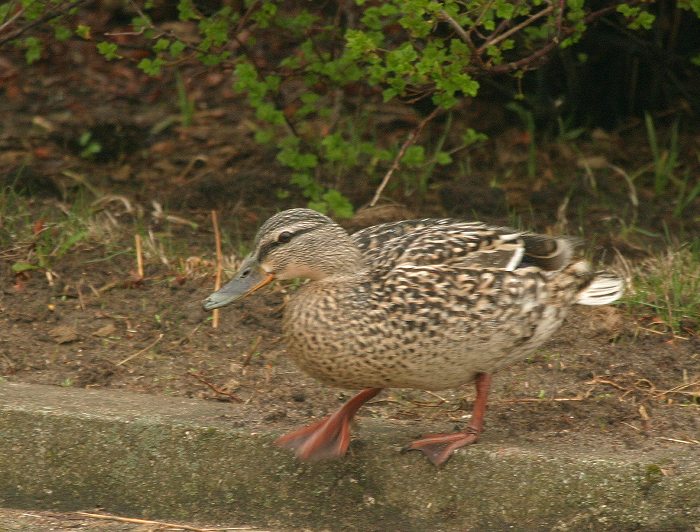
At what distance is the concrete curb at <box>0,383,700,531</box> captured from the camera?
147 inches

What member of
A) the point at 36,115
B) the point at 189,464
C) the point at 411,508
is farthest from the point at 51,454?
the point at 36,115

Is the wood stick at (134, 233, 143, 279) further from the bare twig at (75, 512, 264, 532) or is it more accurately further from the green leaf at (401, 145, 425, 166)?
the bare twig at (75, 512, 264, 532)

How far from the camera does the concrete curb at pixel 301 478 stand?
3.72 m

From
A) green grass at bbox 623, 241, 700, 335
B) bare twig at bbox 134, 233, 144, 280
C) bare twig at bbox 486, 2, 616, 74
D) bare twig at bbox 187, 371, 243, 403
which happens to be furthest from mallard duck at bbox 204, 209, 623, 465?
bare twig at bbox 134, 233, 144, 280

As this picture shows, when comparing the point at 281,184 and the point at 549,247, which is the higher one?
the point at 549,247

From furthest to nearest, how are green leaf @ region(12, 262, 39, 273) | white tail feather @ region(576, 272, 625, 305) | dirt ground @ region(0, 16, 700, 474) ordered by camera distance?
green leaf @ region(12, 262, 39, 273), dirt ground @ region(0, 16, 700, 474), white tail feather @ region(576, 272, 625, 305)

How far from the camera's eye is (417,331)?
12.1ft

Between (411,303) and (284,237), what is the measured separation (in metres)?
0.48

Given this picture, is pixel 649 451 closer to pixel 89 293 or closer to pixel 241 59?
pixel 89 293

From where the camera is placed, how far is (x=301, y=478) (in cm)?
394

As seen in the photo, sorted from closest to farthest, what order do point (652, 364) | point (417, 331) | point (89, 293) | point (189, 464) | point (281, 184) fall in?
1. point (417, 331)
2. point (189, 464)
3. point (652, 364)
4. point (89, 293)
5. point (281, 184)

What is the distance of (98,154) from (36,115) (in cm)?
61

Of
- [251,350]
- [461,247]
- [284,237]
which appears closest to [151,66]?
[251,350]

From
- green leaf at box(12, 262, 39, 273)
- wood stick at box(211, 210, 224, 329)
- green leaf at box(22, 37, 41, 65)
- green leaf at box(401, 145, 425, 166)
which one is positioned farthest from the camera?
green leaf at box(22, 37, 41, 65)
